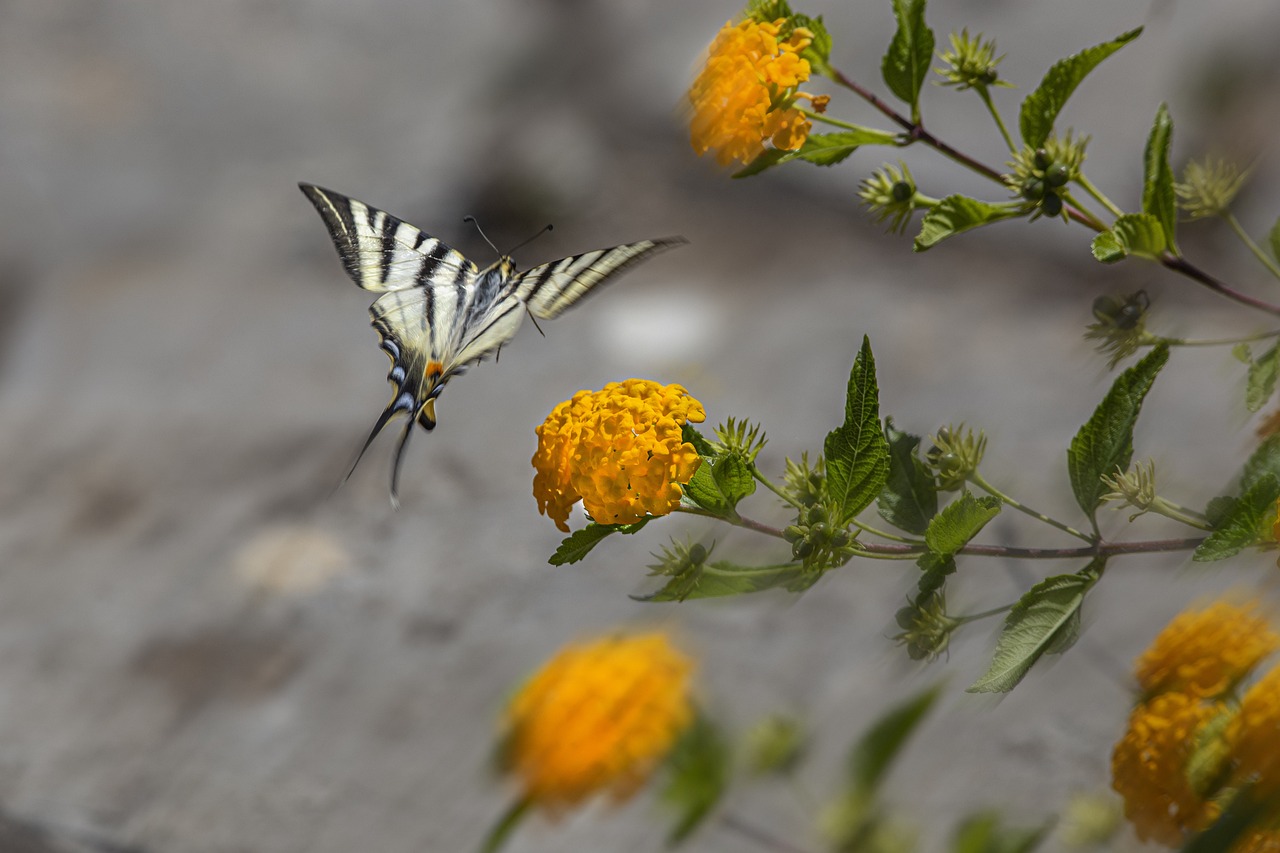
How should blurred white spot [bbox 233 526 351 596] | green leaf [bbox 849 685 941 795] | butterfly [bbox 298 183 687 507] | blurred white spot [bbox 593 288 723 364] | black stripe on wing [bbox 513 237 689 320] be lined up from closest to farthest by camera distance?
black stripe on wing [bbox 513 237 689 320]
butterfly [bbox 298 183 687 507]
green leaf [bbox 849 685 941 795]
blurred white spot [bbox 233 526 351 596]
blurred white spot [bbox 593 288 723 364]

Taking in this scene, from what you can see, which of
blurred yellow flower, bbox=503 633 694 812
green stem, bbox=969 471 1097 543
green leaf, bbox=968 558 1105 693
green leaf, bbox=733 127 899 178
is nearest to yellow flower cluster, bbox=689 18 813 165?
green leaf, bbox=733 127 899 178

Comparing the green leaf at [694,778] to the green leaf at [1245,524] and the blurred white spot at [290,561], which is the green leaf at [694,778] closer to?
the green leaf at [1245,524]

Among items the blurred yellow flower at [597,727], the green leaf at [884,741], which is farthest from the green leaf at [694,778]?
the green leaf at [884,741]

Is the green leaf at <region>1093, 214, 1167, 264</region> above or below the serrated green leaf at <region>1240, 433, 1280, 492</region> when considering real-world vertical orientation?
above

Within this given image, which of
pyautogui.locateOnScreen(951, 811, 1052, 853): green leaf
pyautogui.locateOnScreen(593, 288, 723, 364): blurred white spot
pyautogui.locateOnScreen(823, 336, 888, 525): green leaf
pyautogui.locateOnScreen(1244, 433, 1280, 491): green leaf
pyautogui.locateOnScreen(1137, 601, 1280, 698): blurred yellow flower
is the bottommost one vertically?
pyautogui.locateOnScreen(951, 811, 1052, 853): green leaf

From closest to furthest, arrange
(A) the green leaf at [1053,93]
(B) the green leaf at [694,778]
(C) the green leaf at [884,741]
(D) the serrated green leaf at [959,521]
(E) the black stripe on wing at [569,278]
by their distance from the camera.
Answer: (D) the serrated green leaf at [959,521] → (A) the green leaf at [1053,93] → (E) the black stripe on wing at [569,278] → (C) the green leaf at [884,741] → (B) the green leaf at [694,778]

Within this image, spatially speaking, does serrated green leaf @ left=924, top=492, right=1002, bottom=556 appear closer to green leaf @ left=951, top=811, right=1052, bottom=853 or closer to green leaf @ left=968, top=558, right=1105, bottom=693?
green leaf @ left=968, top=558, right=1105, bottom=693

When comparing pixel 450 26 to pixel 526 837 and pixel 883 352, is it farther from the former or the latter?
pixel 526 837
